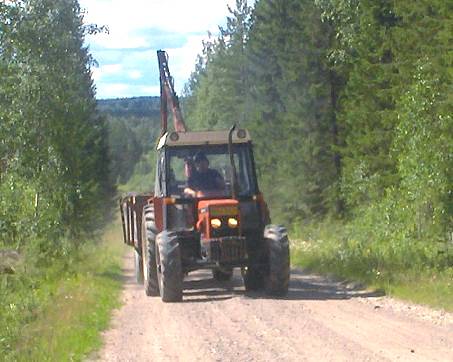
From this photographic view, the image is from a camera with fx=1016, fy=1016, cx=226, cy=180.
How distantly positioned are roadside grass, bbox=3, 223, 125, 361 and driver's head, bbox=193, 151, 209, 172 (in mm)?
2732

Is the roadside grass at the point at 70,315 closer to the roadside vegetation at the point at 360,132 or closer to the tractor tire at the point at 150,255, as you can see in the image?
the tractor tire at the point at 150,255

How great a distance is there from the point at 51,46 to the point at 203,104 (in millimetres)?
45435

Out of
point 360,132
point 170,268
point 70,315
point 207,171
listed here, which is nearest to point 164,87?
point 207,171

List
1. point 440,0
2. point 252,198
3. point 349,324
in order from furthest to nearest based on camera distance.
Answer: point 440,0
point 252,198
point 349,324

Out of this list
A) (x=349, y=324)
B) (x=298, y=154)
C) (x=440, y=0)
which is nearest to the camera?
(x=349, y=324)

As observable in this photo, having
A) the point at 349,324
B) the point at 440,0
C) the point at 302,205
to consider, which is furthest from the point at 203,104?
the point at 349,324

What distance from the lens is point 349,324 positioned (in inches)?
527

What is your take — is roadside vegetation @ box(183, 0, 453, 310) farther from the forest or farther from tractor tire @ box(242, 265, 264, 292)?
tractor tire @ box(242, 265, 264, 292)

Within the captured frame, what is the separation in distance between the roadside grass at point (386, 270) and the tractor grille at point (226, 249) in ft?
8.40

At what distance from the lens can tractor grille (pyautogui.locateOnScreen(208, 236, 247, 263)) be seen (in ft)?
54.9

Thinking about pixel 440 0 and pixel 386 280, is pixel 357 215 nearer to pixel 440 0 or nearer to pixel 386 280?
pixel 440 0

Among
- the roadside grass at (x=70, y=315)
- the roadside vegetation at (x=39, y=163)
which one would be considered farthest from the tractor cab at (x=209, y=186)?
the roadside vegetation at (x=39, y=163)

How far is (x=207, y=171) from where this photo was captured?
58.7 ft

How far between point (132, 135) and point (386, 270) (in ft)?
383
